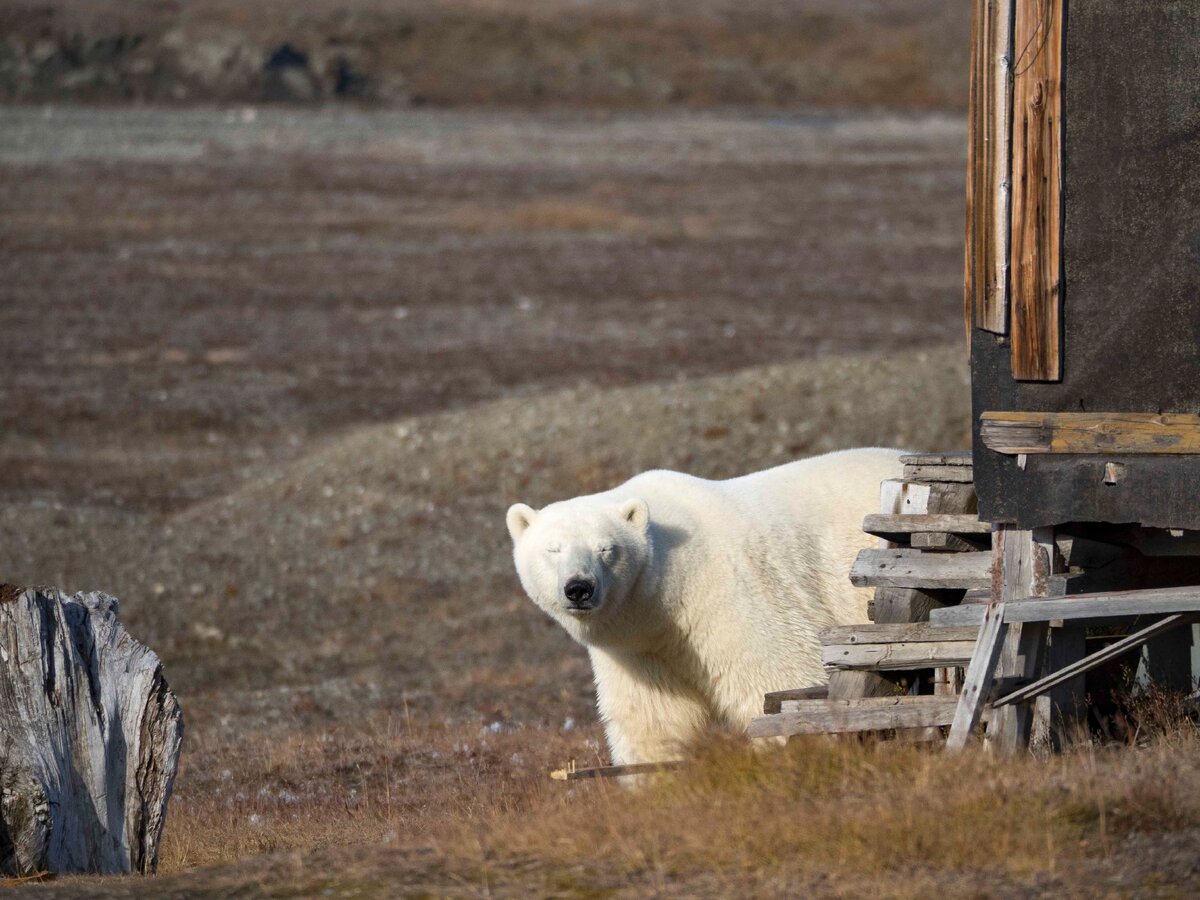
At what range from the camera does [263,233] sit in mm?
43094

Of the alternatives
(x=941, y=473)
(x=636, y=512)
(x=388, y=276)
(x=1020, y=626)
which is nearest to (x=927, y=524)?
(x=941, y=473)

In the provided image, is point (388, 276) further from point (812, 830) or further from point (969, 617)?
point (812, 830)

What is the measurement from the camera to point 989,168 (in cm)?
800

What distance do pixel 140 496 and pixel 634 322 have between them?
13356 millimetres

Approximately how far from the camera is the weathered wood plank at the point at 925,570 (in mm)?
8375

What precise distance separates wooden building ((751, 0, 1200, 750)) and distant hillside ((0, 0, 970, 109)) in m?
76.2

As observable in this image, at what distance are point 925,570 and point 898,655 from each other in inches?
22.3

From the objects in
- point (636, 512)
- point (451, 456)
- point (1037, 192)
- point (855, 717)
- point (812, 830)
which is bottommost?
point (812, 830)

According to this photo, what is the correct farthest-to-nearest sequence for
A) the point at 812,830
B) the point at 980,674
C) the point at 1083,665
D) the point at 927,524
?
the point at 927,524
the point at 1083,665
the point at 980,674
the point at 812,830

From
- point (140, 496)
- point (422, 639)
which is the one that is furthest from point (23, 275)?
point (422, 639)

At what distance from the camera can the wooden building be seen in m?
7.54

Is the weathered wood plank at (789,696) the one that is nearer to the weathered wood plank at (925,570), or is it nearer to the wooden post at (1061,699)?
the weathered wood plank at (925,570)

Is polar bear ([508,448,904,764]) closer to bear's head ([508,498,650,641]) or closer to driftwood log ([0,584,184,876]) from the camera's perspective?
bear's head ([508,498,650,641])

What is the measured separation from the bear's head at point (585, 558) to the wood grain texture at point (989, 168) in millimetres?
2028
